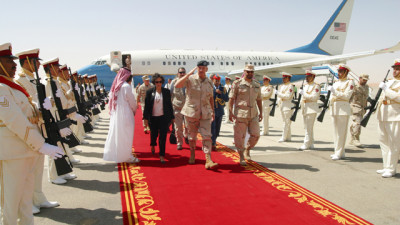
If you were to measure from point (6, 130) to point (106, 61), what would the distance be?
19.3 metres

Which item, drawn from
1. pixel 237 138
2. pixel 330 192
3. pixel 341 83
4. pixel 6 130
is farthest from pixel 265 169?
pixel 6 130

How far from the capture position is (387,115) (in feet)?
15.8

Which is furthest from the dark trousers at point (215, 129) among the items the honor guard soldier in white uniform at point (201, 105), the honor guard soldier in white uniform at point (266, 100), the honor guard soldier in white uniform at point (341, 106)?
the honor guard soldier in white uniform at point (341, 106)

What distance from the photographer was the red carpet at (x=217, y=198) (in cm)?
325

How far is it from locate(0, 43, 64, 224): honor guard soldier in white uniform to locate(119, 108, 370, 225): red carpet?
3.78 feet

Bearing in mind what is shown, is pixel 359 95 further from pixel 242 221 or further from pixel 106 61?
pixel 106 61

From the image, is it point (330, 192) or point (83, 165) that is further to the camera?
point (83, 165)

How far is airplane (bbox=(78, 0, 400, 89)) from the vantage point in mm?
19152

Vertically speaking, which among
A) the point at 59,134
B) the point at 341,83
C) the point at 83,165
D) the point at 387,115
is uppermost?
the point at 341,83

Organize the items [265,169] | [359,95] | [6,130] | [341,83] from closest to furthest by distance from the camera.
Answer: [6,130]
[265,169]
[341,83]
[359,95]

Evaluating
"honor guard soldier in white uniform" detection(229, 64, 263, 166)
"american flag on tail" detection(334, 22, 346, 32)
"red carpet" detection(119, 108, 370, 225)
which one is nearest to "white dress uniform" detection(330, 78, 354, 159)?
"honor guard soldier in white uniform" detection(229, 64, 263, 166)

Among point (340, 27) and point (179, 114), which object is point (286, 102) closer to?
point (179, 114)

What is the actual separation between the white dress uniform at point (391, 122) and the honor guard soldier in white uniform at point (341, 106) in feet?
2.93

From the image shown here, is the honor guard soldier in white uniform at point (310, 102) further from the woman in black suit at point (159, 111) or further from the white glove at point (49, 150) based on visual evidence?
the white glove at point (49, 150)
